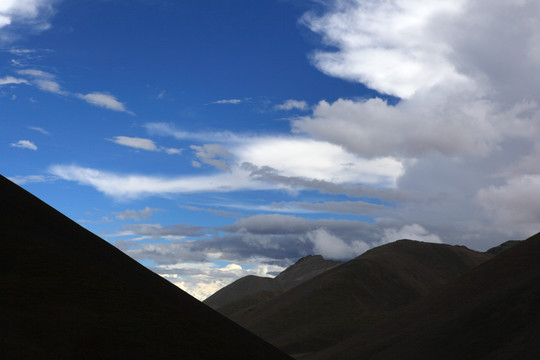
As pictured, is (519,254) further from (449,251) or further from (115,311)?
(449,251)

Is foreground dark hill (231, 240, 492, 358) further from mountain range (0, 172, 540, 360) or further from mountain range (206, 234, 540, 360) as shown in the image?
mountain range (0, 172, 540, 360)

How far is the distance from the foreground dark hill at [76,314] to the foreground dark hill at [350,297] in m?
61.5

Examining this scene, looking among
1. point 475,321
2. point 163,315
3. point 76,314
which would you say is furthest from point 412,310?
point 76,314

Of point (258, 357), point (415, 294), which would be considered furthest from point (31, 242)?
point (415, 294)

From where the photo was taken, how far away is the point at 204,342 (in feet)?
91.9

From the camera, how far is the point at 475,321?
5419 cm

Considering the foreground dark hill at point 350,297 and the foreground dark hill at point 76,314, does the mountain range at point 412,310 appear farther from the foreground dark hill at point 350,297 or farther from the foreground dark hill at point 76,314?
the foreground dark hill at point 76,314

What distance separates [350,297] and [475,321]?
214 ft

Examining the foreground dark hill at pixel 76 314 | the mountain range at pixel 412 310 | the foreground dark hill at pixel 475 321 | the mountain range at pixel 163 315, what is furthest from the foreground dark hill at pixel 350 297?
the foreground dark hill at pixel 76 314

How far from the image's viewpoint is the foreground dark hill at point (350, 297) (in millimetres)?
101875

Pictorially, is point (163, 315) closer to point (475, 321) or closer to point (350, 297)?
point (475, 321)

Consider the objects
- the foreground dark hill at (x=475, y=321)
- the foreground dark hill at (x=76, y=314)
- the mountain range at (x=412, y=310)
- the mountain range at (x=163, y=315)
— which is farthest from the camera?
the mountain range at (x=412, y=310)

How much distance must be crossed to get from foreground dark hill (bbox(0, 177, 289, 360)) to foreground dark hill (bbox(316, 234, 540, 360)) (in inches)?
867

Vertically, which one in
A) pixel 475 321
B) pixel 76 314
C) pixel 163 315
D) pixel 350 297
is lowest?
pixel 475 321
